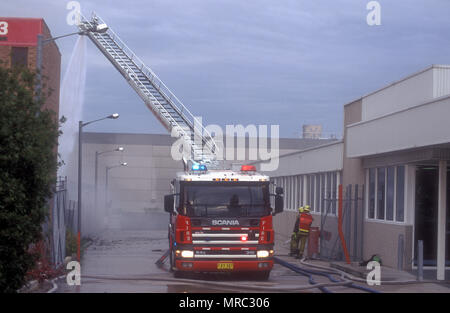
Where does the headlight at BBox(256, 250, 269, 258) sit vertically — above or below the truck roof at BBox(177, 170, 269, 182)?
below

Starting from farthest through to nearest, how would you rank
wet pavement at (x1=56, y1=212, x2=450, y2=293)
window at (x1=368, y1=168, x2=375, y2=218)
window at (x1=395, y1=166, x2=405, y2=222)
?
window at (x1=368, y1=168, x2=375, y2=218)
window at (x1=395, y1=166, x2=405, y2=222)
wet pavement at (x1=56, y1=212, x2=450, y2=293)

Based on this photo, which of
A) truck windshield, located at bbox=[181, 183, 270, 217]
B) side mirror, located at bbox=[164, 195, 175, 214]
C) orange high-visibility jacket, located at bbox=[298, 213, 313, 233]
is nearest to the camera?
truck windshield, located at bbox=[181, 183, 270, 217]

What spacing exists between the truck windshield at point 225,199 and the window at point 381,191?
6055mm

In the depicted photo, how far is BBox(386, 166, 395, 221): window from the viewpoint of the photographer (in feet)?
69.7

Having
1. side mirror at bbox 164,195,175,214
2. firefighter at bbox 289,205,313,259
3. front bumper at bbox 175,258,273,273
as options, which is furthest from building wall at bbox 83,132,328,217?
front bumper at bbox 175,258,273,273

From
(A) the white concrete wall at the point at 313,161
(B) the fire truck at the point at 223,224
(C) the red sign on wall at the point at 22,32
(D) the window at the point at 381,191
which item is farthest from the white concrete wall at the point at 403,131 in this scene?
(C) the red sign on wall at the point at 22,32

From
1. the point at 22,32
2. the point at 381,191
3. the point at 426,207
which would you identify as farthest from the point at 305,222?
the point at 22,32

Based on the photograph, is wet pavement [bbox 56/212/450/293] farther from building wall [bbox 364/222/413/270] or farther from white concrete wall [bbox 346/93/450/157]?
white concrete wall [bbox 346/93/450/157]

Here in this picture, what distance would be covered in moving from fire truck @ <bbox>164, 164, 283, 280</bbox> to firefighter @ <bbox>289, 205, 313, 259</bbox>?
666 cm

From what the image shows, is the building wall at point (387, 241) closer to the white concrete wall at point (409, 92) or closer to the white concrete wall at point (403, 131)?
the white concrete wall at point (403, 131)

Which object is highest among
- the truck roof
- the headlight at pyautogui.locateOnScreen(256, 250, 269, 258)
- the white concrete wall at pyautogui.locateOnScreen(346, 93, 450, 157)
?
the white concrete wall at pyautogui.locateOnScreen(346, 93, 450, 157)

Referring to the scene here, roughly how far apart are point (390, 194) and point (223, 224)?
22.2 feet
